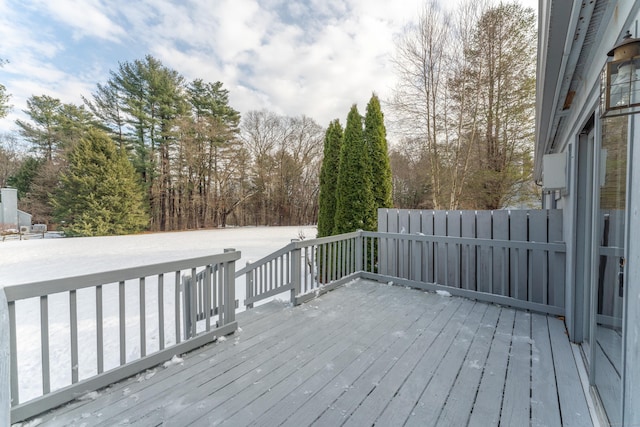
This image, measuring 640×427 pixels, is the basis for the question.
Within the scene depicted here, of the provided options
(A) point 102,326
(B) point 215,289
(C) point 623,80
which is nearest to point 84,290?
(B) point 215,289

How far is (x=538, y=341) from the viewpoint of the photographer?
107 inches

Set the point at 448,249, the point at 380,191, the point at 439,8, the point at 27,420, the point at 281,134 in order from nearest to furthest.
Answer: the point at 27,420 → the point at 448,249 → the point at 380,191 → the point at 439,8 → the point at 281,134

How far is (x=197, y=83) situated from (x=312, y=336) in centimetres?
2105

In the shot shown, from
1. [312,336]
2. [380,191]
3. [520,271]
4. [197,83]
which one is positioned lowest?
[312,336]

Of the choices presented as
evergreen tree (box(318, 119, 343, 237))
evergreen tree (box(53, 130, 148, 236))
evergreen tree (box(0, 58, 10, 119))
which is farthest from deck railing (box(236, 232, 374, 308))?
evergreen tree (box(53, 130, 148, 236))

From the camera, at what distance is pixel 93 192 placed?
15.2m

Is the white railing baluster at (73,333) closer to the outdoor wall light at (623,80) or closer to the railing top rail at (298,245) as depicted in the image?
the railing top rail at (298,245)

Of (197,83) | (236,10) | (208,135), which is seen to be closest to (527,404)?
(236,10)

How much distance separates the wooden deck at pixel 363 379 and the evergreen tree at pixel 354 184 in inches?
123

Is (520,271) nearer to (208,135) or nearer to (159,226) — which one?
(208,135)

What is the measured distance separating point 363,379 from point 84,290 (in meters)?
7.07

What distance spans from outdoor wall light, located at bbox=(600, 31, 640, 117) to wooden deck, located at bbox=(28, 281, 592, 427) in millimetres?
1731

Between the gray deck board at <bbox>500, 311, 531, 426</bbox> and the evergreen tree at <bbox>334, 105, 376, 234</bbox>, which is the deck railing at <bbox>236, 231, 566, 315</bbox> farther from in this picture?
the evergreen tree at <bbox>334, 105, 376, 234</bbox>

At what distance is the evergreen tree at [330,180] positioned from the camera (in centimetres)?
723
